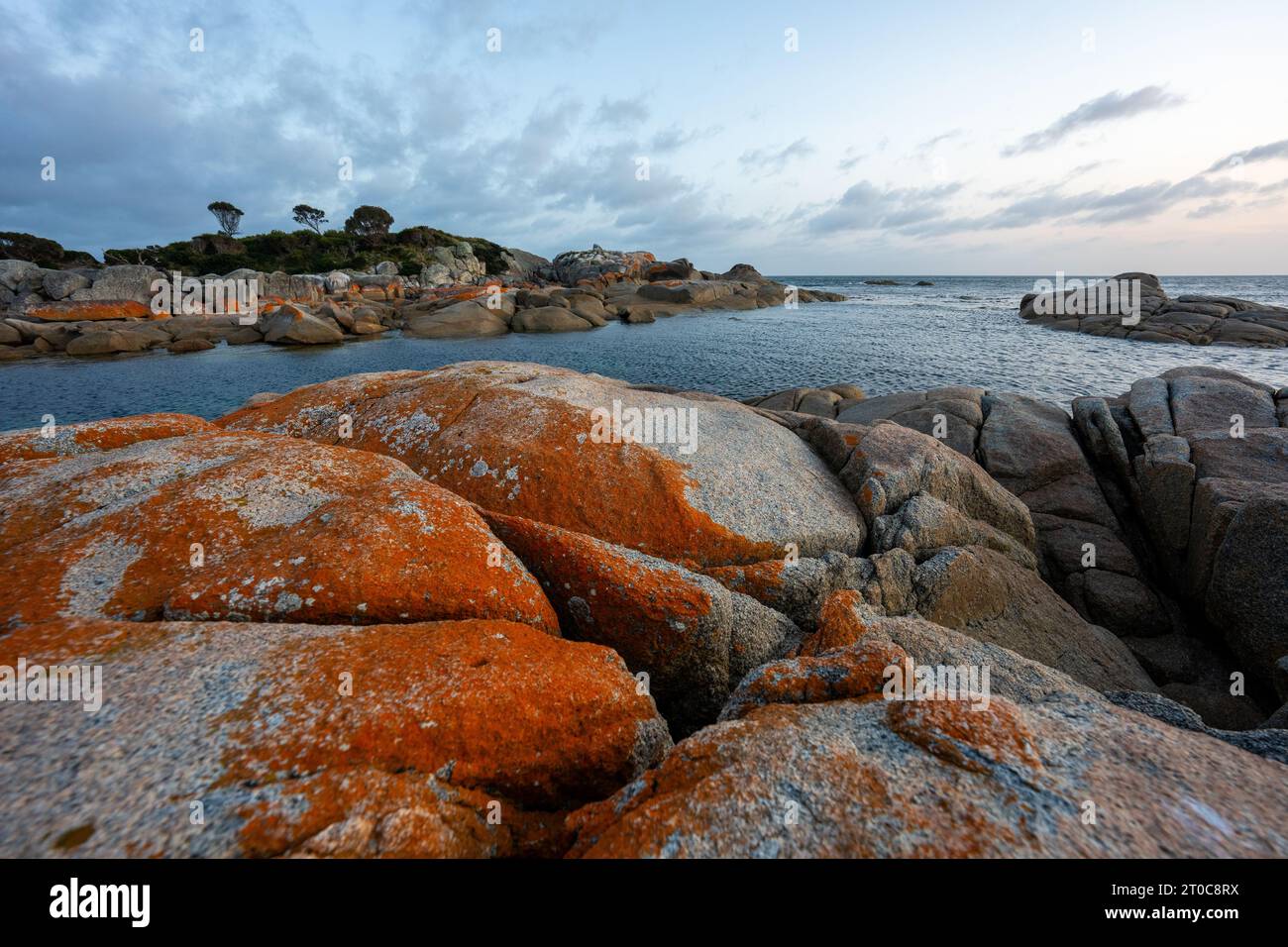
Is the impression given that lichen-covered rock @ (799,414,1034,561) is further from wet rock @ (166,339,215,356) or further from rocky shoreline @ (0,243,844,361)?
wet rock @ (166,339,215,356)

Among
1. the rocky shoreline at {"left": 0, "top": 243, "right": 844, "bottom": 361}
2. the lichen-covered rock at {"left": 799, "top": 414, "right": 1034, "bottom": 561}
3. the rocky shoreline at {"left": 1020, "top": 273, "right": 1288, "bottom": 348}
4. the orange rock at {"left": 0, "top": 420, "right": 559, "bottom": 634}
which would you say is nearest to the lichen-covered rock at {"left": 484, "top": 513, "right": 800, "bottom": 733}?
the orange rock at {"left": 0, "top": 420, "right": 559, "bottom": 634}

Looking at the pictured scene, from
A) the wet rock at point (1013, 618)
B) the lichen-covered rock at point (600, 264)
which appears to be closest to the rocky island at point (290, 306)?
the lichen-covered rock at point (600, 264)

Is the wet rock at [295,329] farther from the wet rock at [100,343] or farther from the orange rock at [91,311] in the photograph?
the orange rock at [91,311]

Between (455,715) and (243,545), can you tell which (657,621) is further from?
(243,545)

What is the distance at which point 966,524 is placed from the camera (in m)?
10.4

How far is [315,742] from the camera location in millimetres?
3902

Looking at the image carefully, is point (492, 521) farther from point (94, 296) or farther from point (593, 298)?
point (94, 296)

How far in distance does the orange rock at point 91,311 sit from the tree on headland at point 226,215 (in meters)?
66.3

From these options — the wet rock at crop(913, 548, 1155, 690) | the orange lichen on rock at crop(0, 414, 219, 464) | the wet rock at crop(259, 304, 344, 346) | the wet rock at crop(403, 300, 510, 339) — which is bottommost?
the wet rock at crop(913, 548, 1155, 690)

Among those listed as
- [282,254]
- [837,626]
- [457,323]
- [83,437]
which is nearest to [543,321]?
[457,323]

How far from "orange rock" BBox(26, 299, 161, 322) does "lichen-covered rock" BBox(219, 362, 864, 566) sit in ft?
218

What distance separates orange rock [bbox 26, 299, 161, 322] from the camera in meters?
53.7
